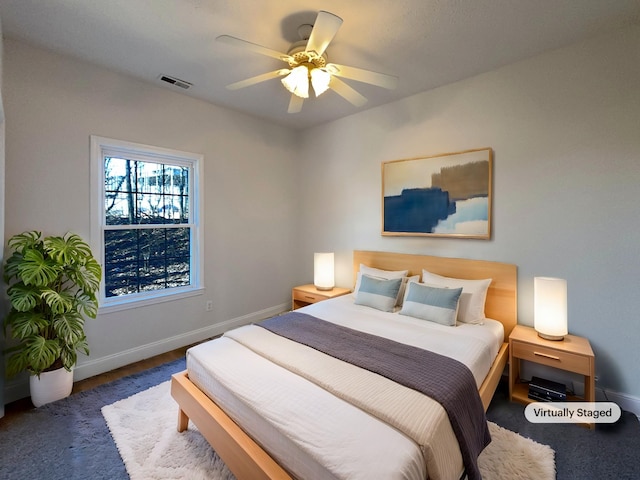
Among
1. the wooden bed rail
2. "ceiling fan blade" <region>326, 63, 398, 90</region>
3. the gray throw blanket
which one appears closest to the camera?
the wooden bed rail

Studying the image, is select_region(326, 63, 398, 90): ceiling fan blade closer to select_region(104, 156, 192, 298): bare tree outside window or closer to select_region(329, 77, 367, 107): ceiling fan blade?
select_region(329, 77, 367, 107): ceiling fan blade

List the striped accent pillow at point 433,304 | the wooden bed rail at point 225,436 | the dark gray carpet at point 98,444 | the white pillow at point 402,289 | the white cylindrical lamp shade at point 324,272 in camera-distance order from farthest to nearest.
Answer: the white cylindrical lamp shade at point 324,272
the white pillow at point 402,289
the striped accent pillow at point 433,304
the dark gray carpet at point 98,444
the wooden bed rail at point 225,436

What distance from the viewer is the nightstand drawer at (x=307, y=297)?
3.64 meters

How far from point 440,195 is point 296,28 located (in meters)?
1.99

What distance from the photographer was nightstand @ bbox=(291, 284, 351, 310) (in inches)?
143

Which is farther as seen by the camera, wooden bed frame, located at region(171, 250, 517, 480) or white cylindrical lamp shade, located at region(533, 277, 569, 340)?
white cylindrical lamp shade, located at region(533, 277, 569, 340)

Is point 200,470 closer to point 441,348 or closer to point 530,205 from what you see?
point 441,348

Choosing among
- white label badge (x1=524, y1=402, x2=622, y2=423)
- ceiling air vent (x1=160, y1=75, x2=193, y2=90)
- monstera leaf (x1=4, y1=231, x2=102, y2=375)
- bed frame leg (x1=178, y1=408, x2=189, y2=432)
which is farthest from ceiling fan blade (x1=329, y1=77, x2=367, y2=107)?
white label badge (x1=524, y1=402, x2=622, y2=423)

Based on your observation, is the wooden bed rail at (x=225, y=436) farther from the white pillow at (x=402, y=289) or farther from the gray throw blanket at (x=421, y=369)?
the white pillow at (x=402, y=289)

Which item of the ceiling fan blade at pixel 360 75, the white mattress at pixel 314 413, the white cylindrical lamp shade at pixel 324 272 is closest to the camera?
the white mattress at pixel 314 413

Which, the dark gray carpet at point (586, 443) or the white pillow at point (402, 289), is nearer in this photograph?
the dark gray carpet at point (586, 443)

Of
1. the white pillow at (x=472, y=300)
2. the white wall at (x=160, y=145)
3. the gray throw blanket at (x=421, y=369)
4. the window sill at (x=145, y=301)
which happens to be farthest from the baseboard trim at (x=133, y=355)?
the white pillow at (x=472, y=300)

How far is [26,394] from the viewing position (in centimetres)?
238

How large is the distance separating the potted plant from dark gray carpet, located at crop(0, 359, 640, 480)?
0.25 m
